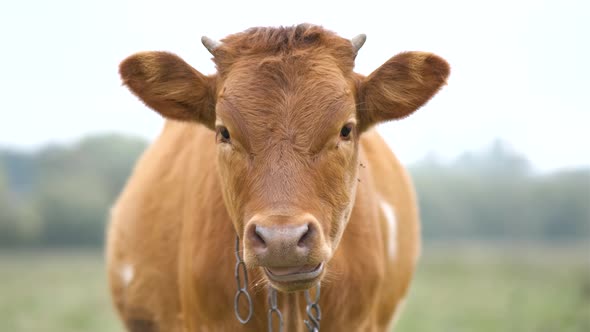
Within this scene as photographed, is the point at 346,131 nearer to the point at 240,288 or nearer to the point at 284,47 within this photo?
the point at 284,47

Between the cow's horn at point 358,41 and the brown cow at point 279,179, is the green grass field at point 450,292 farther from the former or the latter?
the cow's horn at point 358,41

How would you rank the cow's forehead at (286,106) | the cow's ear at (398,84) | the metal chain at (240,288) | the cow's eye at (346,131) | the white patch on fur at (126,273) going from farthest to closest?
the white patch on fur at (126,273)
the metal chain at (240,288)
the cow's ear at (398,84)
the cow's eye at (346,131)
the cow's forehead at (286,106)

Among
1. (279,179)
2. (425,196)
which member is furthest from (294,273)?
(425,196)

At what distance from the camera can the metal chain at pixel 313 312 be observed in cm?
507

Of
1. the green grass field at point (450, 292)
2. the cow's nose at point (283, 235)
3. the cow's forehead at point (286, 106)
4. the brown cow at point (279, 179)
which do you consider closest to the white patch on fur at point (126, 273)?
the brown cow at point (279, 179)

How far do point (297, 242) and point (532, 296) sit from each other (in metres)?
15.4

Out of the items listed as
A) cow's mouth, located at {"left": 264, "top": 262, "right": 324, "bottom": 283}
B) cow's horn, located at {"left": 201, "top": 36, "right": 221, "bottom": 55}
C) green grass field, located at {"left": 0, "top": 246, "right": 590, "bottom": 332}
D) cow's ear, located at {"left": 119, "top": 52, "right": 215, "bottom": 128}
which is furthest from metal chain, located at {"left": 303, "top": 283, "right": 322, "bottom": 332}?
green grass field, located at {"left": 0, "top": 246, "right": 590, "bottom": 332}

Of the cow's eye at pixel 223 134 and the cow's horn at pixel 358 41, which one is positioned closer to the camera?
the cow's eye at pixel 223 134

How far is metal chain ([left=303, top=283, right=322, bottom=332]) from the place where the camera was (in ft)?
16.6

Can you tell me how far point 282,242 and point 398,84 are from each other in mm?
1458

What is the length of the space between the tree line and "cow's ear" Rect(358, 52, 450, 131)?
610 inches

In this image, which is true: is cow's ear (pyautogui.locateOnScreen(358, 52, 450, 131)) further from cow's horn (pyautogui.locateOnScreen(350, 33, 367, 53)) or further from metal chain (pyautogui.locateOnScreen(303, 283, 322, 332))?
metal chain (pyautogui.locateOnScreen(303, 283, 322, 332))

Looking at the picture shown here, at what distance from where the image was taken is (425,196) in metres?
27.1

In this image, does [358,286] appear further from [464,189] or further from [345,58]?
[464,189]
